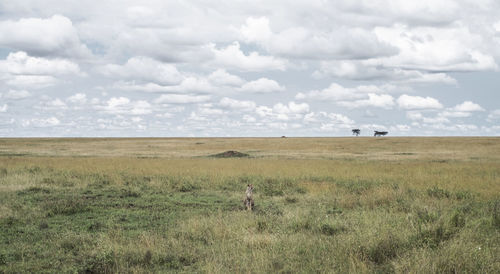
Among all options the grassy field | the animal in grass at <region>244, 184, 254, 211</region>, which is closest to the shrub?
the grassy field

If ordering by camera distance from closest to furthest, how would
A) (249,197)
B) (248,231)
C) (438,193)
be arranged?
(248,231) < (249,197) < (438,193)

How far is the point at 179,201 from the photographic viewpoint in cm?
1645

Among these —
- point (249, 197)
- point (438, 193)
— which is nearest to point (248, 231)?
point (249, 197)

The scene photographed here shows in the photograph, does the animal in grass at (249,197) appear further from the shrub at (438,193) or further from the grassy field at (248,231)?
the shrub at (438,193)

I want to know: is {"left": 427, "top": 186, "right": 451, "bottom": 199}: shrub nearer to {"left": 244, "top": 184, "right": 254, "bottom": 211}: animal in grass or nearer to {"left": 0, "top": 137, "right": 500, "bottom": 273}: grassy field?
{"left": 0, "top": 137, "right": 500, "bottom": 273}: grassy field

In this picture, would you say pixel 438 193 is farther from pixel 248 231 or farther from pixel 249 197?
pixel 248 231

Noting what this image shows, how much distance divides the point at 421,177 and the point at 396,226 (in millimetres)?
15463

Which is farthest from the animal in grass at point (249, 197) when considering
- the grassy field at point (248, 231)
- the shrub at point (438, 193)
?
the shrub at point (438, 193)

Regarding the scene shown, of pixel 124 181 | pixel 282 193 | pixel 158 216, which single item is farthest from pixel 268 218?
pixel 124 181

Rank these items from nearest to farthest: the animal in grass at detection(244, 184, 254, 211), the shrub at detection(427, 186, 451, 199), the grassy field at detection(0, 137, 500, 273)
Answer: the grassy field at detection(0, 137, 500, 273) → the animal in grass at detection(244, 184, 254, 211) → the shrub at detection(427, 186, 451, 199)

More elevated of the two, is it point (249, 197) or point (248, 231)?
point (249, 197)

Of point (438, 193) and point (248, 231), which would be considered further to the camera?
point (438, 193)

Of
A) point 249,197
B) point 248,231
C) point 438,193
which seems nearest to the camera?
point 248,231

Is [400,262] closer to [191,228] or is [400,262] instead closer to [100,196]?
[191,228]
